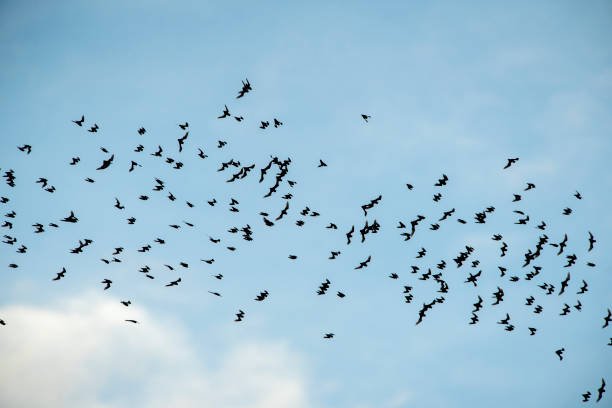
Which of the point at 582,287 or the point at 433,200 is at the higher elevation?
the point at 433,200

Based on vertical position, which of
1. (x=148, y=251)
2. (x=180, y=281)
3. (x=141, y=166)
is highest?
(x=141, y=166)

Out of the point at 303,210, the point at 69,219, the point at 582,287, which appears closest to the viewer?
the point at 69,219

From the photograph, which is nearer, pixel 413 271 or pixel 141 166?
pixel 141 166

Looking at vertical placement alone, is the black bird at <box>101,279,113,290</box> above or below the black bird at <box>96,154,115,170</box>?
below

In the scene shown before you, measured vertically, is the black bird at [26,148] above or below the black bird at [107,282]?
above

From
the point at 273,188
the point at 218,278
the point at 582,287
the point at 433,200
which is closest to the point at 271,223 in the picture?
the point at 273,188

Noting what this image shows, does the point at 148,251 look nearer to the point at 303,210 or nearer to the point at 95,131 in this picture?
the point at 95,131

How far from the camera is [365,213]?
47.4m

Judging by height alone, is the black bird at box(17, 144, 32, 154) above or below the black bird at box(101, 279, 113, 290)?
above

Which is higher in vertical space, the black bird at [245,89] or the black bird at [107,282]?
the black bird at [245,89]

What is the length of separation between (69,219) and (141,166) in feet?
25.5

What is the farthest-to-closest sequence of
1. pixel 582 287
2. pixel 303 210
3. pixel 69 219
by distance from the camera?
pixel 582 287 < pixel 303 210 < pixel 69 219

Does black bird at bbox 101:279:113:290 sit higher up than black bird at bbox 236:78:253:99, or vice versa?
black bird at bbox 236:78:253:99

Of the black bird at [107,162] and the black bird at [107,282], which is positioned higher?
the black bird at [107,162]
